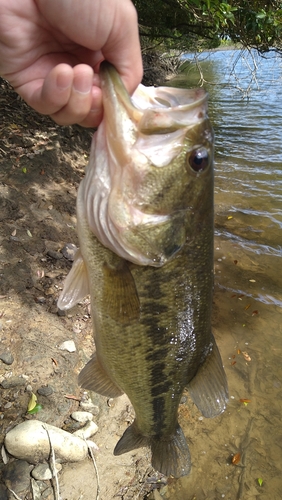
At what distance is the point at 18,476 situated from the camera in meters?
2.90

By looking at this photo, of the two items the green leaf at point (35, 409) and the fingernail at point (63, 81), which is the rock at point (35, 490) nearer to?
the green leaf at point (35, 409)

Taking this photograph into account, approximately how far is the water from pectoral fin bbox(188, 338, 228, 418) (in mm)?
1715

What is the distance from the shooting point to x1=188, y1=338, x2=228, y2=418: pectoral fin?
85.7 inches

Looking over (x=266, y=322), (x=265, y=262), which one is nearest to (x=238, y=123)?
(x=265, y=262)

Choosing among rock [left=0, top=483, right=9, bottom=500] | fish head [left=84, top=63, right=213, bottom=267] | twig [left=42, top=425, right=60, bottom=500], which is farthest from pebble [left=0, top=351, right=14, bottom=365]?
fish head [left=84, top=63, right=213, bottom=267]

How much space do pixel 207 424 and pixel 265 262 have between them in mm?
3339

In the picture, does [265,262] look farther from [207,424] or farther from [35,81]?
[35,81]

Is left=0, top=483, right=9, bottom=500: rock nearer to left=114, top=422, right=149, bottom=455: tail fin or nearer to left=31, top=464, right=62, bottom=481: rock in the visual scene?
left=31, top=464, right=62, bottom=481: rock

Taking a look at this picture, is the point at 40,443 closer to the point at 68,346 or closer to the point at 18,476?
the point at 18,476

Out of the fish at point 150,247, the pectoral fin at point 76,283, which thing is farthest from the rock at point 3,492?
the pectoral fin at point 76,283

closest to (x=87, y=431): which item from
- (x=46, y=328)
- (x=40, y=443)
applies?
(x=40, y=443)

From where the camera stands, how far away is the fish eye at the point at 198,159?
1.70m

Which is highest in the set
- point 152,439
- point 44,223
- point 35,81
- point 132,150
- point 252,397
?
point 35,81

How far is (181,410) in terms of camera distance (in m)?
4.05
